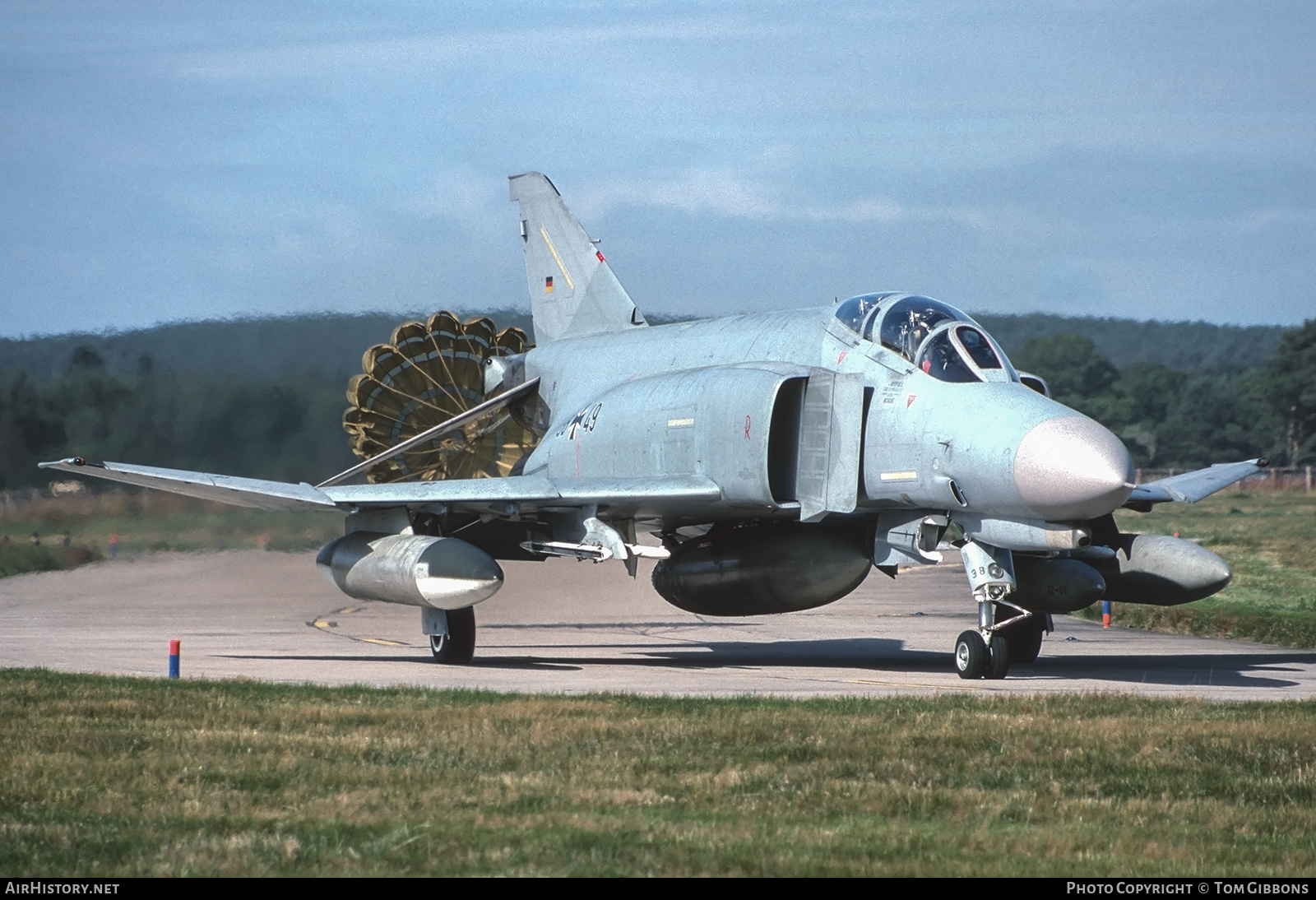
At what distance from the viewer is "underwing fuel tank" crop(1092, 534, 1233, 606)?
14469 millimetres

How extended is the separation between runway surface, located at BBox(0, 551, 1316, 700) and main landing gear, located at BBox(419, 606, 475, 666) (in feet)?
0.61

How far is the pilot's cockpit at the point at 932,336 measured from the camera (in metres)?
12.9

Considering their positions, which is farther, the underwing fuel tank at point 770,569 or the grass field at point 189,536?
the grass field at point 189,536

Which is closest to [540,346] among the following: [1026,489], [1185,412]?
[1026,489]

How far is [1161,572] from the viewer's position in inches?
577

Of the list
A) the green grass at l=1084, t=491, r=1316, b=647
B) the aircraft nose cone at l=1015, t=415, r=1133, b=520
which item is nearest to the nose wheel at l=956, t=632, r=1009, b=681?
the aircraft nose cone at l=1015, t=415, r=1133, b=520

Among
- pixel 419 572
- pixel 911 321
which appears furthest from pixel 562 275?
pixel 911 321

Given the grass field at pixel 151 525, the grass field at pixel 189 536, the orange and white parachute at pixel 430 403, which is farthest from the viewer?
the grass field at pixel 151 525

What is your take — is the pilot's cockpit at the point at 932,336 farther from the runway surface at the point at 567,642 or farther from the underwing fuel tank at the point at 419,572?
the underwing fuel tank at the point at 419,572

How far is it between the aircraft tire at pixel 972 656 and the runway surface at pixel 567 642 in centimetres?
19

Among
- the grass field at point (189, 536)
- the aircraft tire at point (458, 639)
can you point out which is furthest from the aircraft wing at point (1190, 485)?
the aircraft tire at point (458, 639)

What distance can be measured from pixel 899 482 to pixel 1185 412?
46.7 m

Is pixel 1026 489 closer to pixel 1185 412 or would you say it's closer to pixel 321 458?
pixel 321 458

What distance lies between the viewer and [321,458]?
20141mm
